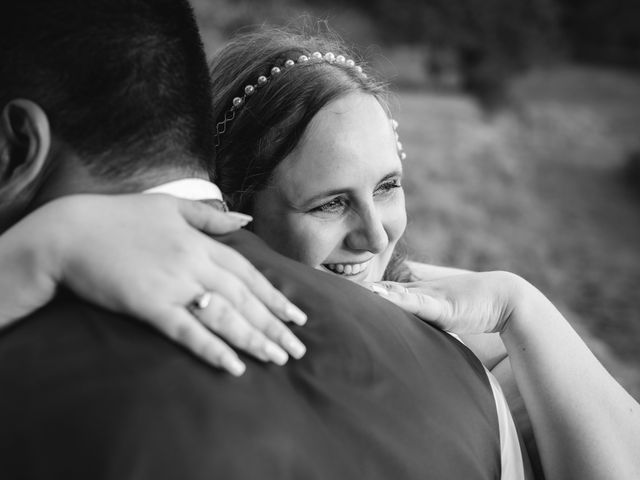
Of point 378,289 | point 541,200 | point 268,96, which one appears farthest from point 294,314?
point 541,200

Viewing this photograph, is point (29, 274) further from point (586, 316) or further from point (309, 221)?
point (586, 316)

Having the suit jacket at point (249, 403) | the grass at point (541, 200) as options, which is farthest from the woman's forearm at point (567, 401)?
the grass at point (541, 200)

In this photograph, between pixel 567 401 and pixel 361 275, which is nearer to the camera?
pixel 567 401

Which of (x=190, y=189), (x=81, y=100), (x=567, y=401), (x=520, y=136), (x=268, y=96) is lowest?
(x=520, y=136)

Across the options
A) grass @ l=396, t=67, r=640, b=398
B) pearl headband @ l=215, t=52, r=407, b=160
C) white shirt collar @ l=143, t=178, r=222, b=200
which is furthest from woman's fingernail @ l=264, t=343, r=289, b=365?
grass @ l=396, t=67, r=640, b=398

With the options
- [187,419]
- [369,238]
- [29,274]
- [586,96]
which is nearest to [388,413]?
[187,419]

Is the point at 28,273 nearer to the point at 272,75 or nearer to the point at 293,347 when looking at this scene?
the point at 293,347

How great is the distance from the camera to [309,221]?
2.27 m

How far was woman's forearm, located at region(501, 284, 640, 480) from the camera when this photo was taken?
5.61 ft

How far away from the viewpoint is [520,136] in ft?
59.4

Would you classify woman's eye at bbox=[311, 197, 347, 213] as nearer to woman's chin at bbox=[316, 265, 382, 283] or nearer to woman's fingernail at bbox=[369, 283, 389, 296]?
woman's chin at bbox=[316, 265, 382, 283]

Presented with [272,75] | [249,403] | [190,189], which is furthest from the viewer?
[272,75]

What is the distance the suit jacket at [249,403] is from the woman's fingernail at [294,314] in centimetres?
2

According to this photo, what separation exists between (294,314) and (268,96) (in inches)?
50.6
